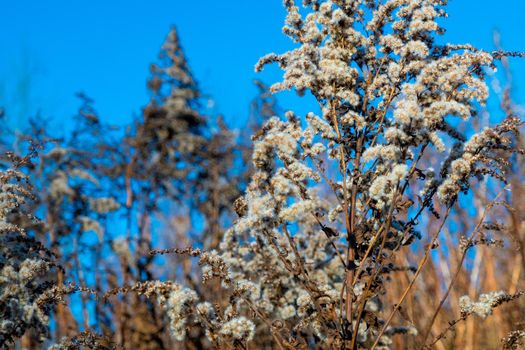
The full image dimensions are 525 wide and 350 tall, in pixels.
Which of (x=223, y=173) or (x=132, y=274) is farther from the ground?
(x=223, y=173)

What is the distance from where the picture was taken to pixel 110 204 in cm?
1278

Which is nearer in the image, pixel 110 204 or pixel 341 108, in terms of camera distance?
pixel 341 108

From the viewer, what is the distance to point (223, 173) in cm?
1487

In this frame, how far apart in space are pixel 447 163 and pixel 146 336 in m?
10.3

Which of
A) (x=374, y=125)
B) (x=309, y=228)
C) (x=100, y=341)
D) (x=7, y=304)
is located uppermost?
(x=309, y=228)

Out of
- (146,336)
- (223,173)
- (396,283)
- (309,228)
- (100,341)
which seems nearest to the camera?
(100,341)

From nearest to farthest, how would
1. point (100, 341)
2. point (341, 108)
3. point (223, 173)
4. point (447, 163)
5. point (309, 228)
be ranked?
point (447, 163) < point (341, 108) < point (100, 341) < point (309, 228) < point (223, 173)

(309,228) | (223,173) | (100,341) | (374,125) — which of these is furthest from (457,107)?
(223,173)

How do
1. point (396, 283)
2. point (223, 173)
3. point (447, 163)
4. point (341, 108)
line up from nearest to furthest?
1. point (447, 163)
2. point (341, 108)
3. point (396, 283)
4. point (223, 173)

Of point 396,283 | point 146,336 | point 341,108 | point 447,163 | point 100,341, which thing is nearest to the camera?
point 447,163

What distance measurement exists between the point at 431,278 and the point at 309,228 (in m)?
4.38

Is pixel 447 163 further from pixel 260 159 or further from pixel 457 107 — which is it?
pixel 260 159

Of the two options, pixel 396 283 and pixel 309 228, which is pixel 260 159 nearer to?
pixel 309 228

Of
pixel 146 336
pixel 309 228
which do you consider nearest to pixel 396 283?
pixel 309 228
